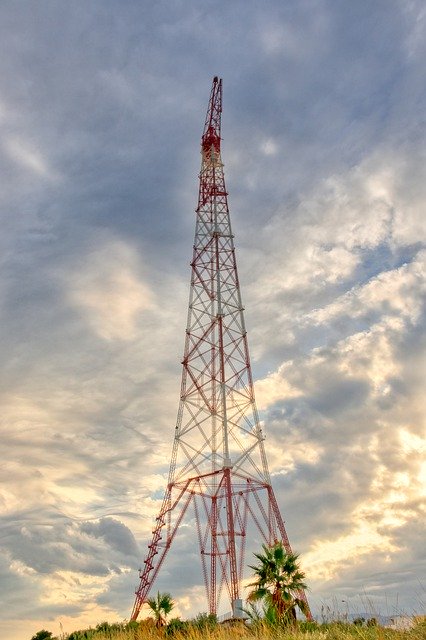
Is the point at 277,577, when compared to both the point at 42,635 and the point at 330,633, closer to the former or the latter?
the point at 330,633

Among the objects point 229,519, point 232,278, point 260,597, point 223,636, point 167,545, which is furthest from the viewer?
point 232,278

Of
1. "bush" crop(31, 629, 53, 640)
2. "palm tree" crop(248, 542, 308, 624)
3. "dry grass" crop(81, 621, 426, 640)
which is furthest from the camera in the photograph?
"bush" crop(31, 629, 53, 640)

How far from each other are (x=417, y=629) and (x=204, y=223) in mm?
59826

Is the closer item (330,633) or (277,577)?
(330,633)

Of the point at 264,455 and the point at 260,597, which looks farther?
the point at 264,455

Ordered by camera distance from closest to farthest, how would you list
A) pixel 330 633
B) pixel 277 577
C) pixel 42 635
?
pixel 330 633, pixel 277 577, pixel 42 635

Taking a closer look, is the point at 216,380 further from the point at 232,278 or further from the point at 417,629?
the point at 417,629

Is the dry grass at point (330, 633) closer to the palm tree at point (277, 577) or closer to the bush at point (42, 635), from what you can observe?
the palm tree at point (277, 577)

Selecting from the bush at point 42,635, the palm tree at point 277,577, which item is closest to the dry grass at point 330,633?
the palm tree at point 277,577

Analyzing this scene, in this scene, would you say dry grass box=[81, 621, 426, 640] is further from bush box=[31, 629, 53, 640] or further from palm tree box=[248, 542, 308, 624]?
bush box=[31, 629, 53, 640]

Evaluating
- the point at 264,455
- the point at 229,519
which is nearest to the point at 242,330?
the point at 264,455

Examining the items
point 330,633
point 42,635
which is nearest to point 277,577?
point 330,633

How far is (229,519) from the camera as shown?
60750 mm

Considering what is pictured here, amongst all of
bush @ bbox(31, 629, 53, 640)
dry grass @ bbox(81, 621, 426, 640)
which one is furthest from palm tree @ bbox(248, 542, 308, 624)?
bush @ bbox(31, 629, 53, 640)
